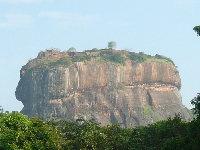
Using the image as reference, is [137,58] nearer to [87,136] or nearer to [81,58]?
[81,58]

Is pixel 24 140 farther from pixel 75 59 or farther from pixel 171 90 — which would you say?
pixel 171 90

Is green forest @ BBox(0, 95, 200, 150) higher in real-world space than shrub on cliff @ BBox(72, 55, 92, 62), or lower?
lower

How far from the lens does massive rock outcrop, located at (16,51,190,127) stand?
122188 millimetres

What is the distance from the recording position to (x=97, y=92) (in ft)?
407

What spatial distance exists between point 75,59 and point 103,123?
19.0 meters

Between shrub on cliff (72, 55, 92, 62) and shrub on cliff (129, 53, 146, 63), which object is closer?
shrub on cliff (72, 55, 92, 62)

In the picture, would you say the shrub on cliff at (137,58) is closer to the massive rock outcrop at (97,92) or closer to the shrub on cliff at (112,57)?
the massive rock outcrop at (97,92)

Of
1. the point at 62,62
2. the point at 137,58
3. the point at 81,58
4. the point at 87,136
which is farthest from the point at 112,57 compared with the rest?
the point at 87,136

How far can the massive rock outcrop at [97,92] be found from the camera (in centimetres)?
12219

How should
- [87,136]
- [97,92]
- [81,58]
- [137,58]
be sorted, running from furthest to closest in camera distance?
1. [137,58]
2. [81,58]
3. [97,92]
4. [87,136]

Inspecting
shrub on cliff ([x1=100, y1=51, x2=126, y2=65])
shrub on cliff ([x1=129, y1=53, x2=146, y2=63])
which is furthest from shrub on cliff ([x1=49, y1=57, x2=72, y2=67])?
shrub on cliff ([x1=129, y1=53, x2=146, y2=63])

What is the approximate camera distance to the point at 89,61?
12662 centimetres

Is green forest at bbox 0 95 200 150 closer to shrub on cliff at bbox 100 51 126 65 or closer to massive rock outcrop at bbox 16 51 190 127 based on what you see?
massive rock outcrop at bbox 16 51 190 127

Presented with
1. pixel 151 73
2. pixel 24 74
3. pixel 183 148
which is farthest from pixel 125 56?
pixel 183 148
